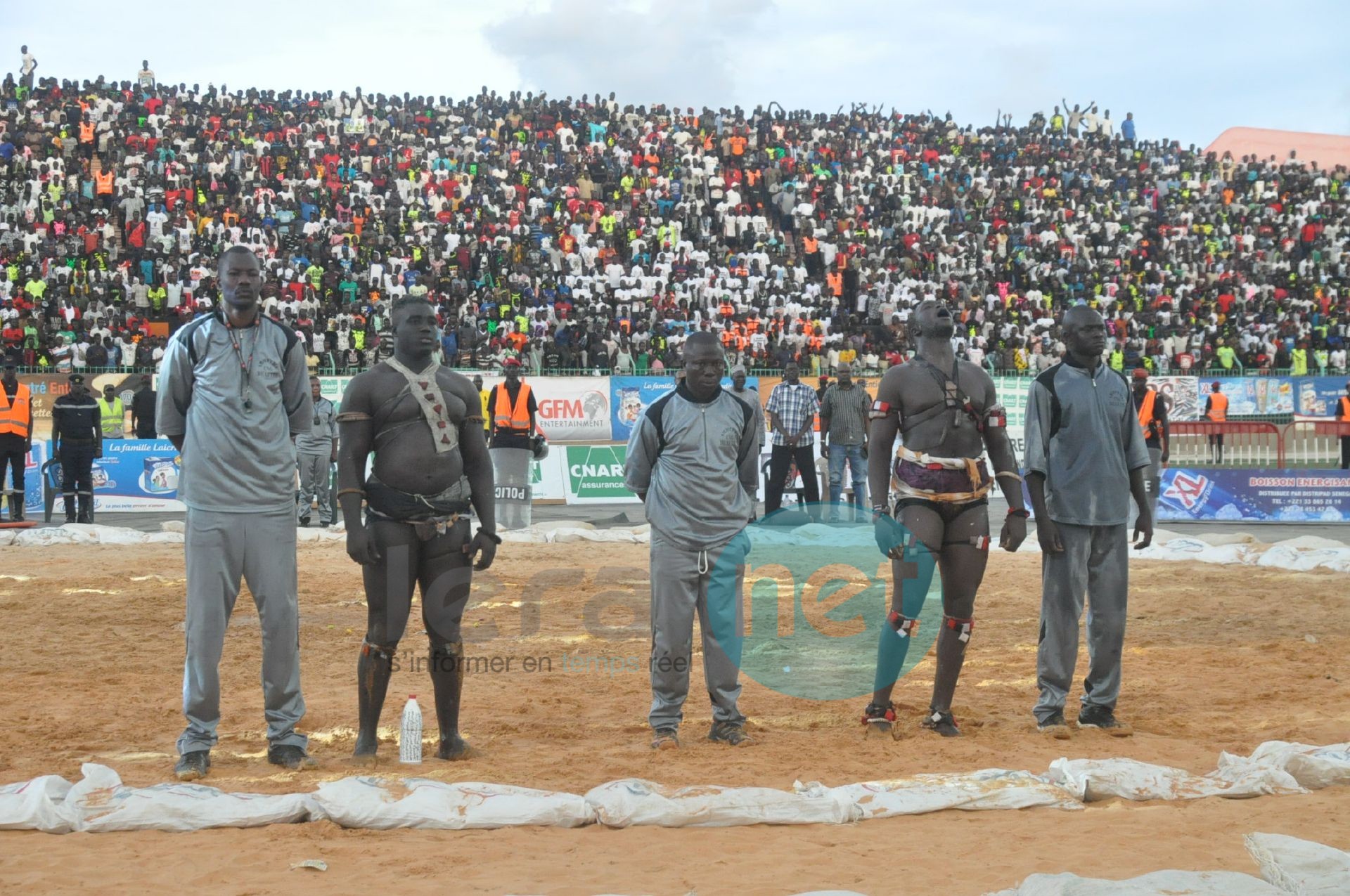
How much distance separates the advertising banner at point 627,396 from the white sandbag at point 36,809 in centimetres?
1921

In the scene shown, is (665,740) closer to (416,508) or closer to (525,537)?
(416,508)

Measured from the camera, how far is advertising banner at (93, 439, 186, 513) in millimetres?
19297

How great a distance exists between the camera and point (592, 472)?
20516 mm

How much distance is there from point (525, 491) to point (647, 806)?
1131 cm

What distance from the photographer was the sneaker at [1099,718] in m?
6.46

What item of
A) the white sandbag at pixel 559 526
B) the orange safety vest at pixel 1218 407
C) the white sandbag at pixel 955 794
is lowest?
the white sandbag at pixel 955 794

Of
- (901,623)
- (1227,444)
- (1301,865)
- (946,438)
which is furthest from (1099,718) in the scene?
(1227,444)

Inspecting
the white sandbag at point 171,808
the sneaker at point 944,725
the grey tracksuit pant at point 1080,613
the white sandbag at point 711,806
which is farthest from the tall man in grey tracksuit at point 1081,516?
the white sandbag at point 171,808

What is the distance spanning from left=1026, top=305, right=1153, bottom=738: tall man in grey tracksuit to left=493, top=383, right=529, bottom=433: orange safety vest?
9113 mm

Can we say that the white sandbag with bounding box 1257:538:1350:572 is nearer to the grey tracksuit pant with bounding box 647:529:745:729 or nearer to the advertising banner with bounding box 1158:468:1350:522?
the advertising banner with bounding box 1158:468:1350:522

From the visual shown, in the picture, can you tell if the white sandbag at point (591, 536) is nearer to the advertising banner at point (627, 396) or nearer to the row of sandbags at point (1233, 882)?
the advertising banner at point (627, 396)

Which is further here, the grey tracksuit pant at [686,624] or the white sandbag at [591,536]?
the white sandbag at [591,536]

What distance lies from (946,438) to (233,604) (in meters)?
3.39

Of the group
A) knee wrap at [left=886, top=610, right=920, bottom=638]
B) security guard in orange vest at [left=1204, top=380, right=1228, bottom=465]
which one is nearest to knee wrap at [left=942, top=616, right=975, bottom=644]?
knee wrap at [left=886, top=610, right=920, bottom=638]
